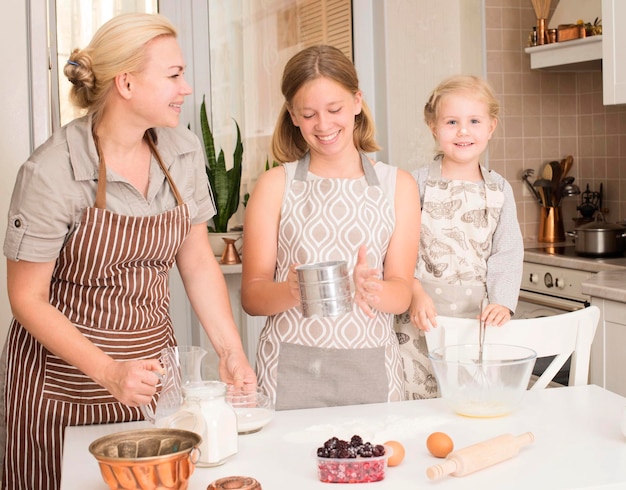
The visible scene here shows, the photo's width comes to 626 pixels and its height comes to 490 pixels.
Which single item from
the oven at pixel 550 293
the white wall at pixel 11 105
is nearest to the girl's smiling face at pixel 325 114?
the oven at pixel 550 293

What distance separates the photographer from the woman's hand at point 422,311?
1.96m

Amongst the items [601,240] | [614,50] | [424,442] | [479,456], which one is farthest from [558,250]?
[479,456]

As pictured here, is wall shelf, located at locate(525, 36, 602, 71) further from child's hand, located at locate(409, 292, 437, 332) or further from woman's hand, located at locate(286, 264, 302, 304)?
woman's hand, located at locate(286, 264, 302, 304)

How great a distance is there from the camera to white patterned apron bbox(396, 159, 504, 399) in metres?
2.17

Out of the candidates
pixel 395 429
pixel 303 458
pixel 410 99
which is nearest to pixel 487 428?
pixel 395 429

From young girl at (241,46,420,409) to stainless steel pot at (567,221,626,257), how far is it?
1598 millimetres

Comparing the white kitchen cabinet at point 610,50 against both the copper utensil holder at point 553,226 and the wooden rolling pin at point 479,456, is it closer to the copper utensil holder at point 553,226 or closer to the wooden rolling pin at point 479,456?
the copper utensil holder at point 553,226

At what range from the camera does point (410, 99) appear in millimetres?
3926

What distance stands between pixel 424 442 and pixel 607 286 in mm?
1557

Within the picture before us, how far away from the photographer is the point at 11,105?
3262mm

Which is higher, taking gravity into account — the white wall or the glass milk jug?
the white wall

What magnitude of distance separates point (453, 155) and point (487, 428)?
86cm

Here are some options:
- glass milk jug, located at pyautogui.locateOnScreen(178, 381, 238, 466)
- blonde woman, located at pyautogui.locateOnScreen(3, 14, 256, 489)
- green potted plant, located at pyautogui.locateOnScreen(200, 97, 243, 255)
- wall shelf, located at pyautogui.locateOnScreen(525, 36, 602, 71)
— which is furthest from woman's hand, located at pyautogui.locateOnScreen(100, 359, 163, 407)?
wall shelf, located at pyautogui.locateOnScreen(525, 36, 602, 71)

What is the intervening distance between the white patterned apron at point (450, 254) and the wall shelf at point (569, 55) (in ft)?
5.06
